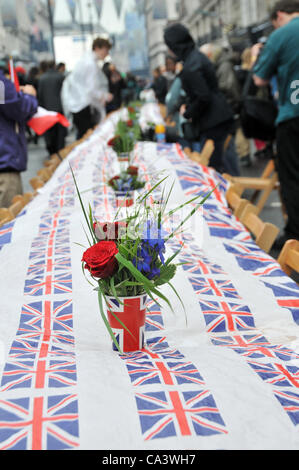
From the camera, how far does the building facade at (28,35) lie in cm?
852

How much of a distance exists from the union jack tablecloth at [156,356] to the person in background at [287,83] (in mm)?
1377

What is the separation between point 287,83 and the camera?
10.9ft

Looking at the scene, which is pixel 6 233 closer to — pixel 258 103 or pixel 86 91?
pixel 258 103

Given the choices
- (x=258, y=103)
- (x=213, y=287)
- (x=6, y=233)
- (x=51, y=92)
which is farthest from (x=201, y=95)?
(x=51, y=92)

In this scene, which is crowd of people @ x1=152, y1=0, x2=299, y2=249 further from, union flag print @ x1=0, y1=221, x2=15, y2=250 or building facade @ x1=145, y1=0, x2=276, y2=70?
building facade @ x1=145, y1=0, x2=276, y2=70

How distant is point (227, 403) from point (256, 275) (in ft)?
3.01

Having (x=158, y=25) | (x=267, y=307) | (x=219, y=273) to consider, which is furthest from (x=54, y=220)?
(x=158, y=25)

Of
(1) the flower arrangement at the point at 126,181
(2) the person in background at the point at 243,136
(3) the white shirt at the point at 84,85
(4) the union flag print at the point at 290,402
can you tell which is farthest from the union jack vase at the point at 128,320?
(3) the white shirt at the point at 84,85

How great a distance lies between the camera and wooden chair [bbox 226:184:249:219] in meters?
2.58

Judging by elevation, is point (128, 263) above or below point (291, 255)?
above

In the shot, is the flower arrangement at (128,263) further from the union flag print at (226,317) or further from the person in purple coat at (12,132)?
the person in purple coat at (12,132)

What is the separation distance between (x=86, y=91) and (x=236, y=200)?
4.96 metres

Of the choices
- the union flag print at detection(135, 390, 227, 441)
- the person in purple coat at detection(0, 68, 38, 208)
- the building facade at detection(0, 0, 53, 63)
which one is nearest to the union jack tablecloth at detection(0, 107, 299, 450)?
the union flag print at detection(135, 390, 227, 441)
